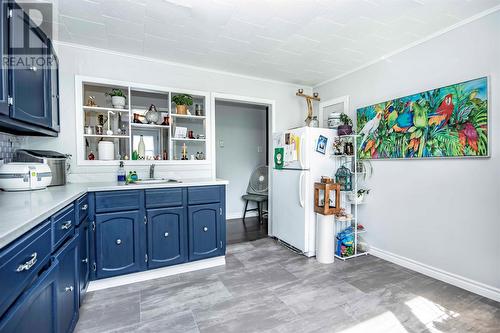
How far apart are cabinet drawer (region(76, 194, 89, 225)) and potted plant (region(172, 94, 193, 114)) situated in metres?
1.48

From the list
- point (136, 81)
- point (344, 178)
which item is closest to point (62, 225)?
point (136, 81)

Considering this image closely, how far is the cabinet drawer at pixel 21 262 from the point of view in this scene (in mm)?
793

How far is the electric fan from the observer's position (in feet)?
15.8

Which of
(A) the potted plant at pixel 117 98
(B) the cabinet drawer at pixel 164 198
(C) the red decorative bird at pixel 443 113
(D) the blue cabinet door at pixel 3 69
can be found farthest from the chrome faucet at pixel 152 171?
(C) the red decorative bird at pixel 443 113

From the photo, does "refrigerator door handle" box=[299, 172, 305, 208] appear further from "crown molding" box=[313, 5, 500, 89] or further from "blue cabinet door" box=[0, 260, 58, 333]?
"blue cabinet door" box=[0, 260, 58, 333]

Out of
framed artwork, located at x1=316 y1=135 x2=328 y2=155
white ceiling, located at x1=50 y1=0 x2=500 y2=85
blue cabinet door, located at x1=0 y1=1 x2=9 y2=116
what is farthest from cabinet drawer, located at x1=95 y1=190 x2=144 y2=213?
framed artwork, located at x1=316 y1=135 x2=328 y2=155

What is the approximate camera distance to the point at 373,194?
3047 mm

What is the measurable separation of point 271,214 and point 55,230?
2.81 m

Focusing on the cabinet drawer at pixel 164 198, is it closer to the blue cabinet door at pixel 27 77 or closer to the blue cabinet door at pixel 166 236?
the blue cabinet door at pixel 166 236

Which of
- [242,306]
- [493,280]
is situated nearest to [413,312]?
[493,280]

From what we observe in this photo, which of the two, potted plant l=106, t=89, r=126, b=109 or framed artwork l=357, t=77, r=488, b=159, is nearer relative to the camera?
framed artwork l=357, t=77, r=488, b=159

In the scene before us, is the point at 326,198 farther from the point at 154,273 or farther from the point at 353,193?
the point at 154,273

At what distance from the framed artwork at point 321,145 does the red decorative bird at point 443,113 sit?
1.08m

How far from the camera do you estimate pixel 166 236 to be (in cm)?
243
